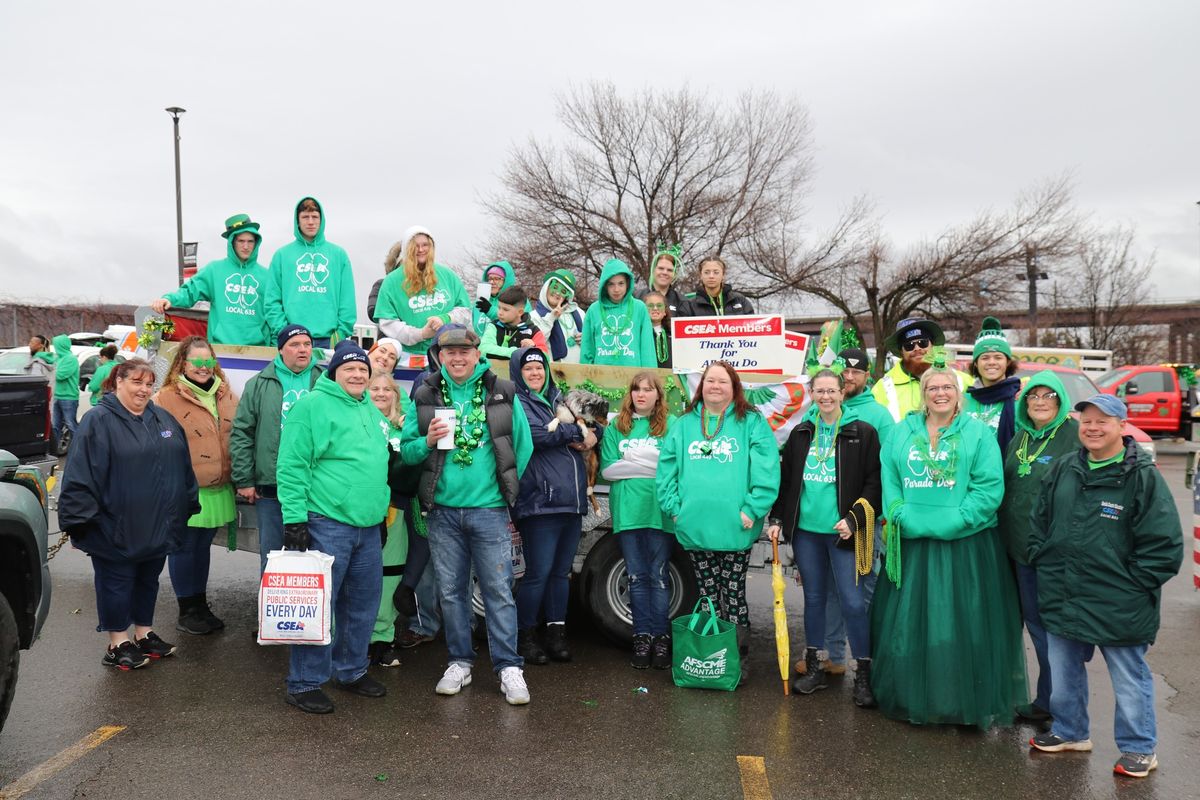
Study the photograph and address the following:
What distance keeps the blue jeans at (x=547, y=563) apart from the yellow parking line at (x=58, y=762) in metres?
2.19

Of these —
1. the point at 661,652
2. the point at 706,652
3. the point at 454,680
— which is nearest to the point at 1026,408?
the point at 706,652

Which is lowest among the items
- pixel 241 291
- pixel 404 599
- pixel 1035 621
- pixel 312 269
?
pixel 404 599

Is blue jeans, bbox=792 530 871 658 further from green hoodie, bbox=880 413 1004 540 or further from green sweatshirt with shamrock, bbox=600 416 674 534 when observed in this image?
green sweatshirt with shamrock, bbox=600 416 674 534

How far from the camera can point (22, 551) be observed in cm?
417

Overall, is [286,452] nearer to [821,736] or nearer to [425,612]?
[425,612]

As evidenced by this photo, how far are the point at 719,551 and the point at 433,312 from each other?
2.90 meters

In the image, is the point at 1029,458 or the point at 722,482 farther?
the point at 722,482

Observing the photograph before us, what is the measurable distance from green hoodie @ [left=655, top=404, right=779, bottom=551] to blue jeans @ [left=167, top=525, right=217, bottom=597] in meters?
3.08

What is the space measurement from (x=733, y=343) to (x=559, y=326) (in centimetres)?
171

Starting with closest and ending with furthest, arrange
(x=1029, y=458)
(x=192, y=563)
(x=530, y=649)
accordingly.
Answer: (x=1029, y=458), (x=530, y=649), (x=192, y=563)

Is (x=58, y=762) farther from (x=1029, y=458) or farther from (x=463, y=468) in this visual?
(x=1029, y=458)

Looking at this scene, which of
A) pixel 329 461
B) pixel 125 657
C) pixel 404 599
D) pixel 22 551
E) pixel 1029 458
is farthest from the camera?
pixel 404 599

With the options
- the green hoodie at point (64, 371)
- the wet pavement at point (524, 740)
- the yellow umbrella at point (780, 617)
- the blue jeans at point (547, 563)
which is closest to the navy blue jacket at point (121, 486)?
the wet pavement at point (524, 740)

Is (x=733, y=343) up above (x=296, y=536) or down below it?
above
